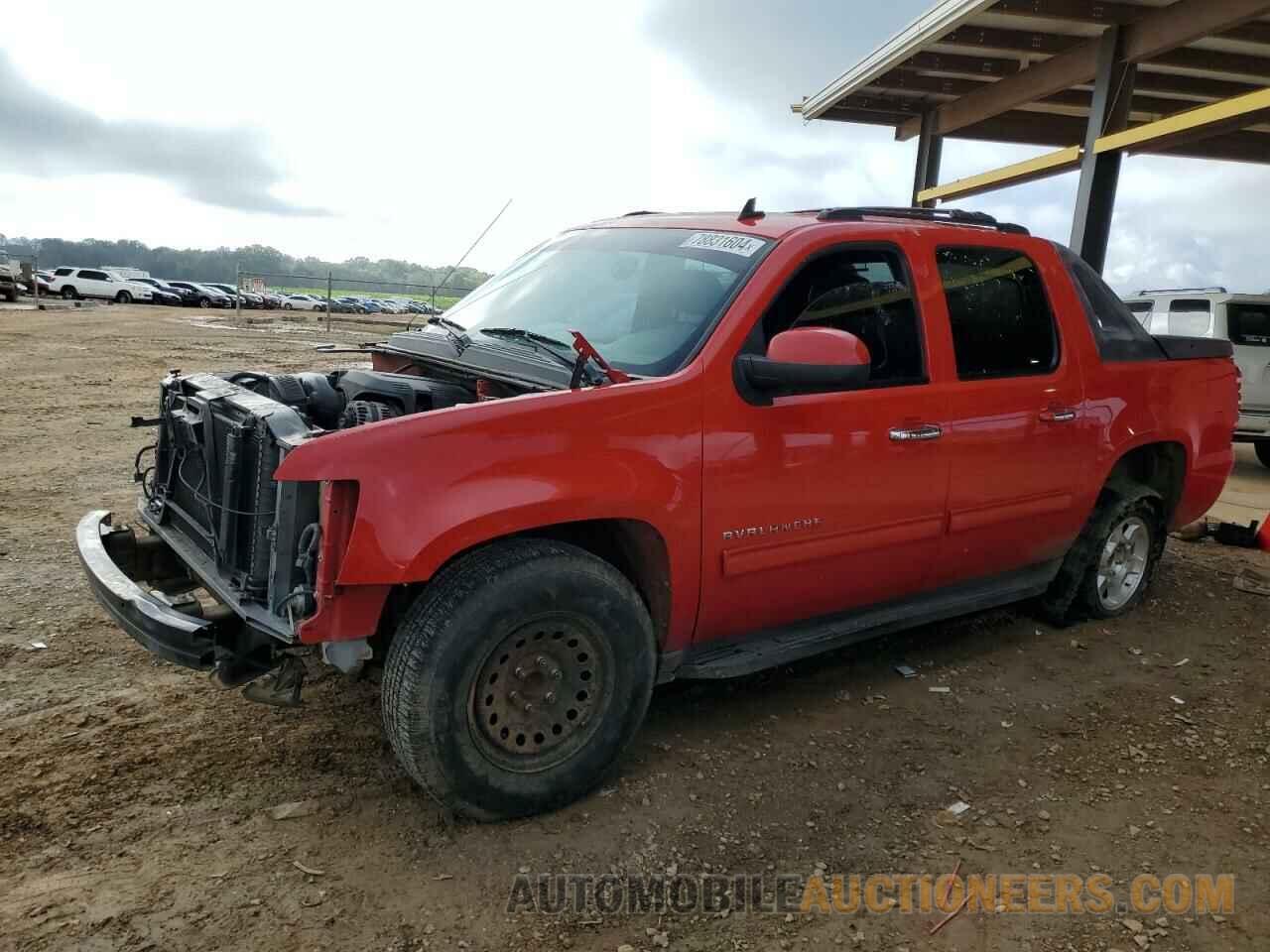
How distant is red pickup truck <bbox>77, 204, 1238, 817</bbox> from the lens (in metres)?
2.67

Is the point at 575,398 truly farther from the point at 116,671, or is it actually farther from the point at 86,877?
the point at 116,671

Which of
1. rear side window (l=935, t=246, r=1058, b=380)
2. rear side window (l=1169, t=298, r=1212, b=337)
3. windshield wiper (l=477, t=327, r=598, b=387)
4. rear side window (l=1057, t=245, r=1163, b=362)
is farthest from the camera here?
rear side window (l=1169, t=298, r=1212, b=337)

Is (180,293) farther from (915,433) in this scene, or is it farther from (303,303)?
(915,433)

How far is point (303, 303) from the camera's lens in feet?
193

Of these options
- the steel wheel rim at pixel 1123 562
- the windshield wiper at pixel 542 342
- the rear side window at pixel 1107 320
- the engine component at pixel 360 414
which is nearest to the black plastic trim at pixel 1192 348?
the rear side window at pixel 1107 320

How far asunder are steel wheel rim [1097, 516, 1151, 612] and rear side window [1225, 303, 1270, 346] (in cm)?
672

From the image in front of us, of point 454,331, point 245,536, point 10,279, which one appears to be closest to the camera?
point 245,536

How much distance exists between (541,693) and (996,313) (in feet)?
8.54

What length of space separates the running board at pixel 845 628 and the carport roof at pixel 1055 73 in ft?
22.4

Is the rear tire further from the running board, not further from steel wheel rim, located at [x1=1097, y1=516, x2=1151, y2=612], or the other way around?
the running board

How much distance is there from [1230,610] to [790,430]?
366cm

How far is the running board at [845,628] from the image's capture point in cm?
334

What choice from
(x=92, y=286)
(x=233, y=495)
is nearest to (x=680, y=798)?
(x=233, y=495)

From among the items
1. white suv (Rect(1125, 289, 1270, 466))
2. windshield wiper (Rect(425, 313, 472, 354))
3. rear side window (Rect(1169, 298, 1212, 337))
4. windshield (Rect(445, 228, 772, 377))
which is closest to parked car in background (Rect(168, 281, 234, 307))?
white suv (Rect(1125, 289, 1270, 466))
